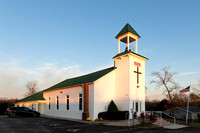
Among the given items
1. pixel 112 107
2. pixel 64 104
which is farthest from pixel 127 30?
pixel 64 104

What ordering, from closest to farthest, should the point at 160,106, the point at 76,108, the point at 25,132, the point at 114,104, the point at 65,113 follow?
the point at 25,132, the point at 114,104, the point at 76,108, the point at 65,113, the point at 160,106

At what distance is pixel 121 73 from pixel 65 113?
10830 millimetres

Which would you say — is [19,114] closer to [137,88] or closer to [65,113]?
[65,113]

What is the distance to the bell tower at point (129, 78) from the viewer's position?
67.2ft

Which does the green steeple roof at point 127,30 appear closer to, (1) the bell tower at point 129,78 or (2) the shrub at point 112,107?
(1) the bell tower at point 129,78

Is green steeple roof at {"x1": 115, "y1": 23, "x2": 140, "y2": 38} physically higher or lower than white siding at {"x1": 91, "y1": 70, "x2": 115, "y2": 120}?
higher

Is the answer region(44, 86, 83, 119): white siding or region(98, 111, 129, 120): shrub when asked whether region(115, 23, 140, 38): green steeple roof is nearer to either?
region(44, 86, 83, 119): white siding

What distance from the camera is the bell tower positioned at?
20.5 meters

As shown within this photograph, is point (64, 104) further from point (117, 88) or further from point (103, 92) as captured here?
point (117, 88)

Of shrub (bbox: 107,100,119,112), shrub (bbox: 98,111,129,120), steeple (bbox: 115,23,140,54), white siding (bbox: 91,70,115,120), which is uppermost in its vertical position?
steeple (bbox: 115,23,140,54)

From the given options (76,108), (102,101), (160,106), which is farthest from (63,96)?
(160,106)

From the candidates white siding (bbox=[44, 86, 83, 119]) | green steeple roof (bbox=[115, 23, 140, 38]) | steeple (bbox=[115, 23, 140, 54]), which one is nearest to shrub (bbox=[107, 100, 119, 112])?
white siding (bbox=[44, 86, 83, 119])

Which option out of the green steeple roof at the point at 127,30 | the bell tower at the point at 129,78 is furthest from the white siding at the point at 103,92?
the green steeple roof at the point at 127,30

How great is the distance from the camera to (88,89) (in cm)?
2097
